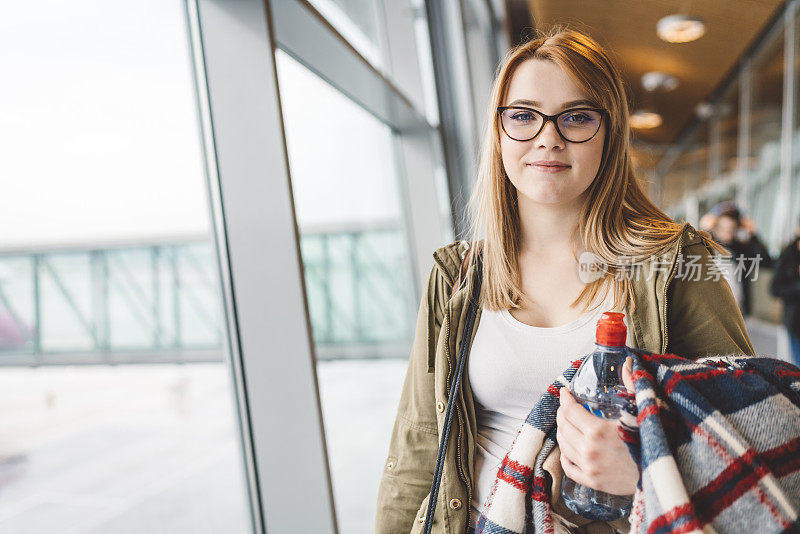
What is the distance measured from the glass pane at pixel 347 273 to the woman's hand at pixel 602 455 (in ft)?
3.07

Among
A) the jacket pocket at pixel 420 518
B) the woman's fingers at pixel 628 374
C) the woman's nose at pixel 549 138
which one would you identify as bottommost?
the jacket pocket at pixel 420 518

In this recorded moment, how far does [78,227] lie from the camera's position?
107 cm

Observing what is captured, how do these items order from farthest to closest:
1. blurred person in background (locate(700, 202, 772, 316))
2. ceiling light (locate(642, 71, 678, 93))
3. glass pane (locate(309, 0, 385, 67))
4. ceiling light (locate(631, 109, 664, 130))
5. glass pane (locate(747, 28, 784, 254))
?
ceiling light (locate(631, 109, 664, 130)) → ceiling light (locate(642, 71, 678, 93)) → glass pane (locate(747, 28, 784, 254)) → blurred person in background (locate(700, 202, 772, 316)) → glass pane (locate(309, 0, 385, 67))

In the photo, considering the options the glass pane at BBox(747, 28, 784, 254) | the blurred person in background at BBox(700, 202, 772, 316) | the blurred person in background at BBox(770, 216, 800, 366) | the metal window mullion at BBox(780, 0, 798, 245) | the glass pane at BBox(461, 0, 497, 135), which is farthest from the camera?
the glass pane at BBox(747, 28, 784, 254)

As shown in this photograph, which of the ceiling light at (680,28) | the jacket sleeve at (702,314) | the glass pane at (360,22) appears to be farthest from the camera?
the ceiling light at (680,28)

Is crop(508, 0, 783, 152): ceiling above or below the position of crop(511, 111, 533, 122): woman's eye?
above

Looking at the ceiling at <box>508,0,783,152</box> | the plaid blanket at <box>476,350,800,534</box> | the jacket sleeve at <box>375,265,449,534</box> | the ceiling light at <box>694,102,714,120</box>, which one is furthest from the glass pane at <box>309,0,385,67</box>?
the ceiling light at <box>694,102,714,120</box>

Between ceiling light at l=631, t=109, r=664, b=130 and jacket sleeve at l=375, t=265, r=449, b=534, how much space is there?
1301 centimetres

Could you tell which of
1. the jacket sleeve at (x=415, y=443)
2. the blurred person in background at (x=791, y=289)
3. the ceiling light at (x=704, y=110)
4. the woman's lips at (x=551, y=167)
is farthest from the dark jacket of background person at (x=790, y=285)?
the ceiling light at (x=704, y=110)

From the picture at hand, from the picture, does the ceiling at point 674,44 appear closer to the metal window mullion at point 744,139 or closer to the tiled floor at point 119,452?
the metal window mullion at point 744,139

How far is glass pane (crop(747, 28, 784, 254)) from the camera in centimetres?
664

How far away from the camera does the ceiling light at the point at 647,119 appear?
12872 millimetres

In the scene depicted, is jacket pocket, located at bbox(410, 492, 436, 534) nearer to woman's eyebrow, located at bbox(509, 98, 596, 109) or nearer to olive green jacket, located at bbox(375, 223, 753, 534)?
olive green jacket, located at bbox(375, 223, 753, 534)

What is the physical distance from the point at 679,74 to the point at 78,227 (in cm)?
1097
